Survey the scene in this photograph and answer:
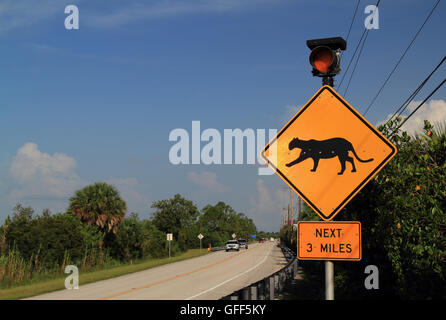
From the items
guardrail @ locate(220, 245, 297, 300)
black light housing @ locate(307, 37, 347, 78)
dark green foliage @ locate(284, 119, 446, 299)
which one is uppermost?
black light housing @ locate(307, 37, 347, 78)

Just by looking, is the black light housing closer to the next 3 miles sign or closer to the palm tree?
the next 3 miles sign

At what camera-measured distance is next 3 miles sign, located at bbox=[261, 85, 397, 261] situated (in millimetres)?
4047

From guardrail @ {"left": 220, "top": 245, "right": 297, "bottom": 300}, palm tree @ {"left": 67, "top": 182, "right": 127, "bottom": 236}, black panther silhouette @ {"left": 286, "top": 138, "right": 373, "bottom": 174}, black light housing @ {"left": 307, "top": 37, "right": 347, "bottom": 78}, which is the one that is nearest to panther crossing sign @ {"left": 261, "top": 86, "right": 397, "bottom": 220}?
black panther silhouette @ {"left": 286, "top": 138, "right": 373, "bottom": 174}

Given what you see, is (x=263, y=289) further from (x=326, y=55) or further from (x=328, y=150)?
(x=326, y=55)

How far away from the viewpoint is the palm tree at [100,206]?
1617 inches

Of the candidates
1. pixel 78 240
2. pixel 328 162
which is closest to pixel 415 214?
pixel 328 162

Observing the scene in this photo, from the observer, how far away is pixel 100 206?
41.2 metres

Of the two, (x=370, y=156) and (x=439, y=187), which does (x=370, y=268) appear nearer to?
(x=439, y=187)

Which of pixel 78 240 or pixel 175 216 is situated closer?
pixel 78 240

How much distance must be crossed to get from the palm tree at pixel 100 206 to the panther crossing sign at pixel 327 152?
128 ft

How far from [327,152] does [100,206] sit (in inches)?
1549

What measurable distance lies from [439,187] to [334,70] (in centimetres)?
448

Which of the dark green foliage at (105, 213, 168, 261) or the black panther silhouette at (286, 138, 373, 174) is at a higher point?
the black panther silhouette at (286, 138, 373, 174)
